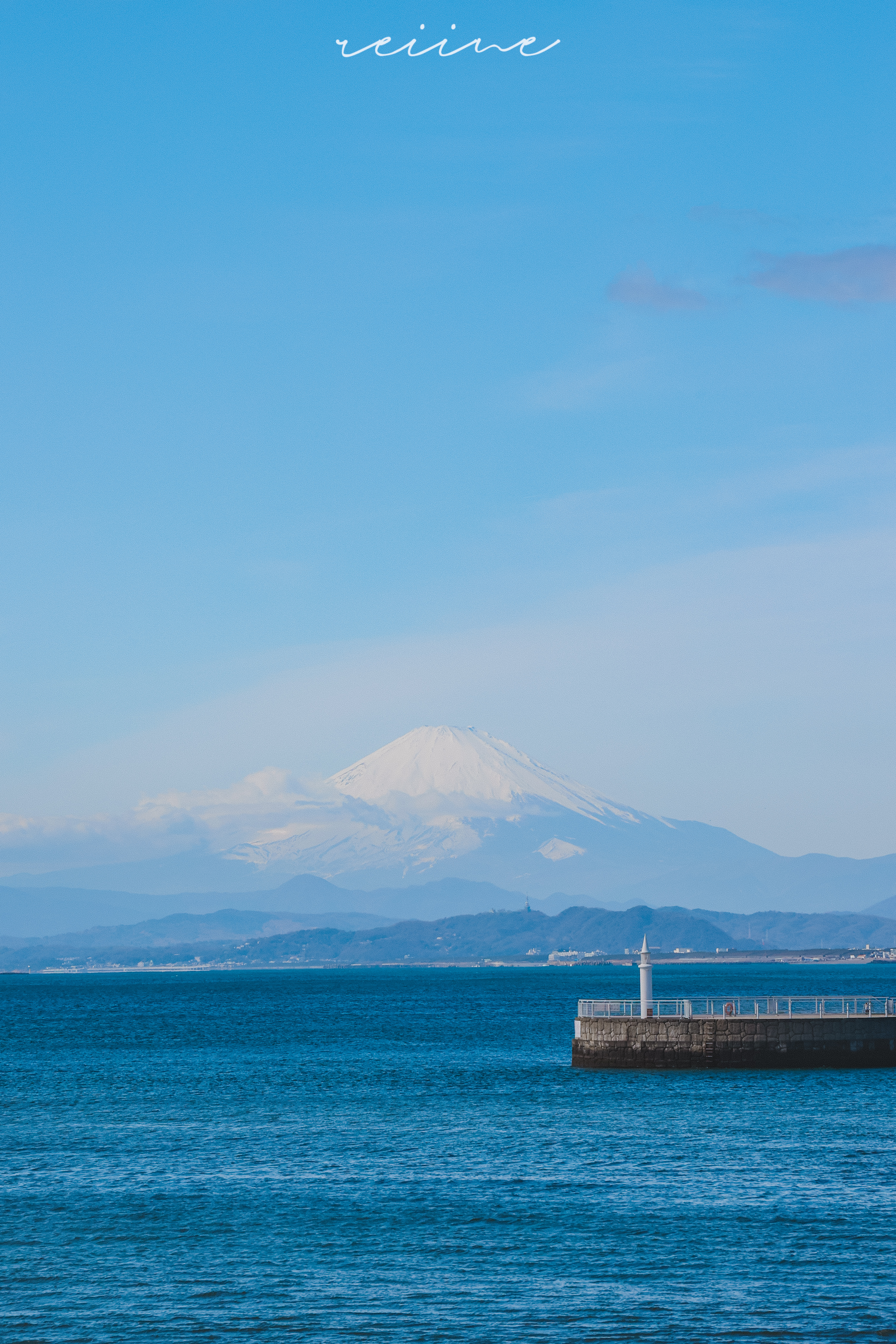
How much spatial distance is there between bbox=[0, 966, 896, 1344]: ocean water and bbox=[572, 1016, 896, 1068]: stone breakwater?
2.33 ft

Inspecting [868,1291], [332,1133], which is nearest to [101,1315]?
[868,1291]

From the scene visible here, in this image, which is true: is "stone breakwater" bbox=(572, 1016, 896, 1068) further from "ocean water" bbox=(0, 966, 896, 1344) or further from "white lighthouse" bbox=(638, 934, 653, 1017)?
"white lighthouse" bbox=(638, 934, 653, 1017)

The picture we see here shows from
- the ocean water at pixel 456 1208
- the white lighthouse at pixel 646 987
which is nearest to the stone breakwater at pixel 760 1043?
the ocean water at pixel 456 1208

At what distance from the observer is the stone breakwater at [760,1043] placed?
58.6 m

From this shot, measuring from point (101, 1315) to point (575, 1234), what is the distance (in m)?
10.8

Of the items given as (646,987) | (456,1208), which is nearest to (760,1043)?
(646,987)

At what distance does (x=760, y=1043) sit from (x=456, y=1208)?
25.6 m

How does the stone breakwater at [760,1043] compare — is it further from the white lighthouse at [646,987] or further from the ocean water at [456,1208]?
the white lighthouse at [646,987]

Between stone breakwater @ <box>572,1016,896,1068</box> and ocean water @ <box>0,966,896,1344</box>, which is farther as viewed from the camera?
stone breakwater @ <box>572,1016,896,1068</box>

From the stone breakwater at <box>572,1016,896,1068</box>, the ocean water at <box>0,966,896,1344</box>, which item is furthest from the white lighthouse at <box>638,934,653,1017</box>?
the ocean water at <box>0,966,896,1344</box>

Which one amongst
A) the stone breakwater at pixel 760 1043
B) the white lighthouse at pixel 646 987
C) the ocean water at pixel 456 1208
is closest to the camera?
the ocean water at pixel 456 1208

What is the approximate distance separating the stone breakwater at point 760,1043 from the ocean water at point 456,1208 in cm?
71

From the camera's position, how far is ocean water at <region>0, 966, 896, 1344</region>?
26.9m

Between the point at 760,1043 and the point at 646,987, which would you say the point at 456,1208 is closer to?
the point at 760,1043
